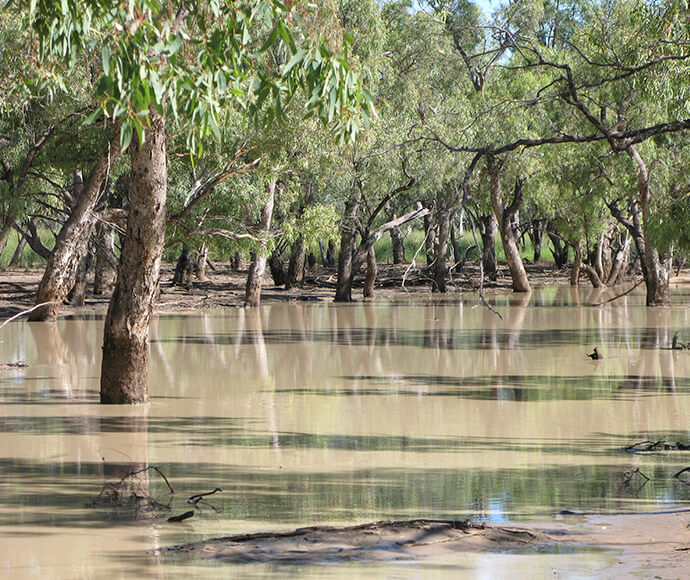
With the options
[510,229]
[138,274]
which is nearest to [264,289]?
[510,229]

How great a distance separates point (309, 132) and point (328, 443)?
538 inches

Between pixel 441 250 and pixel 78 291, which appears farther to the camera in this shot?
pixel 441 250

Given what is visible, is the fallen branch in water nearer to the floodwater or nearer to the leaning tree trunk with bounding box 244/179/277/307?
the floodwater

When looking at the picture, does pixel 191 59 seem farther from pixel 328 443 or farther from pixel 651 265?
pixel 651 265

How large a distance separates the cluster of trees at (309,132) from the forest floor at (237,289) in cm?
→ 104

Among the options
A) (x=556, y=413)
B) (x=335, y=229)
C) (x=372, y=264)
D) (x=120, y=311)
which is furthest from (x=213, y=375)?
(x=372, y=264)

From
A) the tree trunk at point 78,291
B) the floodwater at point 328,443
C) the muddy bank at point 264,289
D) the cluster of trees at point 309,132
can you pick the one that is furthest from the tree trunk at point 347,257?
the floodwater at point 328,443

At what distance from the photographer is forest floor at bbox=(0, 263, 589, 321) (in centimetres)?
2695

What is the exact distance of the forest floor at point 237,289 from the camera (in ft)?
88.4

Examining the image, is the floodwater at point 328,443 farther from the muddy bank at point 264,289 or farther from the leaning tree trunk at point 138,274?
the muddy bank at point 264,289

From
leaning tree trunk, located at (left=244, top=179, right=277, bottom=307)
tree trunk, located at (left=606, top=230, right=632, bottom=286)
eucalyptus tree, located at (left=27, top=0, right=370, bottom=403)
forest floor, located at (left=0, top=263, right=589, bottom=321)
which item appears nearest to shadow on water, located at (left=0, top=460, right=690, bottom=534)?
eucalyptus tree, located at (left=27, top=0, right=370, bottom=403)

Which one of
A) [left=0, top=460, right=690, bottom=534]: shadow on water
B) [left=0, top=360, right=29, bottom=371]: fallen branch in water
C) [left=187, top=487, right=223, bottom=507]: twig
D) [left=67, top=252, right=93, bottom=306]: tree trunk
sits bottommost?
[left=0, top=460, right=690, bottom=534]: shadow on water

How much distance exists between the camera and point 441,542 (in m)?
5.37

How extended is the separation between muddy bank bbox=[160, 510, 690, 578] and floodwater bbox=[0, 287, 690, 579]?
142 mm
